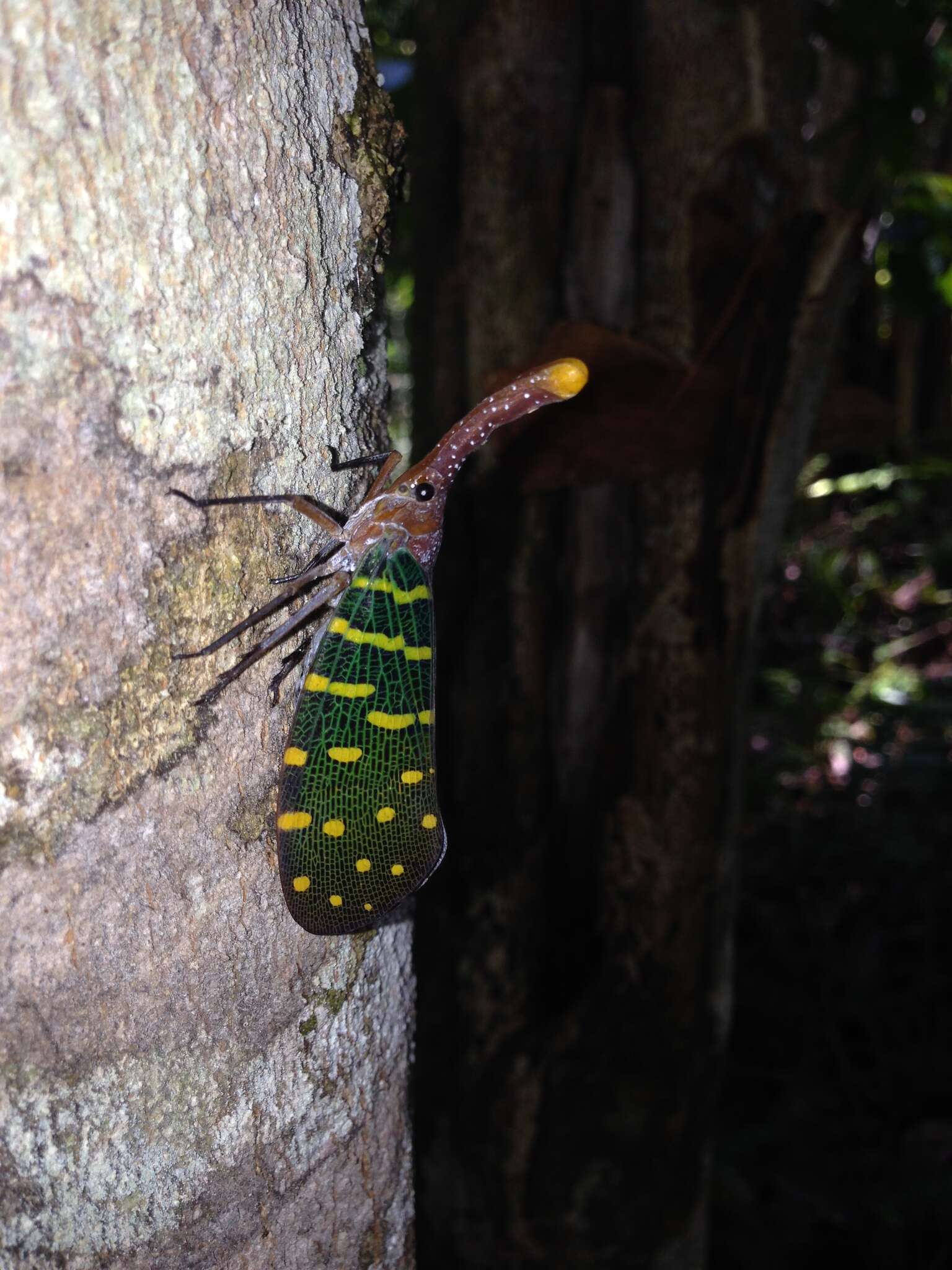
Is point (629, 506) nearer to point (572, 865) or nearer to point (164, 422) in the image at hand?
point (572, 865)

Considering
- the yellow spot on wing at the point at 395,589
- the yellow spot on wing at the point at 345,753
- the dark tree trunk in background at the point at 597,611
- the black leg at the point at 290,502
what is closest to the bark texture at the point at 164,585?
the black leg at the point at 290,502

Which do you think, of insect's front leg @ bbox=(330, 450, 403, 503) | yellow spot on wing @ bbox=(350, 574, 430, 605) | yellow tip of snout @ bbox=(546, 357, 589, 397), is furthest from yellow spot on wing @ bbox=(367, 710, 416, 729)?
yellow tip of snout @ bbox=(546, 357, 589, 397)

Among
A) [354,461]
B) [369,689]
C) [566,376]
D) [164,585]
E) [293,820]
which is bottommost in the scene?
[293,820]

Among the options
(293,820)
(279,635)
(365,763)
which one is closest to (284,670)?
(279,635)

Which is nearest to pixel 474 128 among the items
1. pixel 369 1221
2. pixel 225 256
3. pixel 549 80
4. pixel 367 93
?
pixel 549 80

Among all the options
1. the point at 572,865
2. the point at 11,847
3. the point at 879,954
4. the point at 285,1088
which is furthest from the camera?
the point at 879,954

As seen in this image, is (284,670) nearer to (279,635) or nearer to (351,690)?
(279,635)
